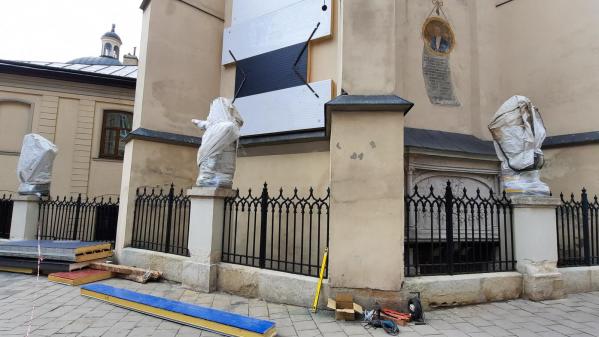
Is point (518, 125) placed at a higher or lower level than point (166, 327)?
higher

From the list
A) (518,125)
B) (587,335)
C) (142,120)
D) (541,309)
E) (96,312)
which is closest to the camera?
(587,335)

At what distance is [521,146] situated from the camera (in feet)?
20.0

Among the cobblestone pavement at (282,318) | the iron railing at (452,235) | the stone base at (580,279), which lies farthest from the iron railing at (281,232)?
the stone base at (580,279)

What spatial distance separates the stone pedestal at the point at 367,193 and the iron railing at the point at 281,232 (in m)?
0.32

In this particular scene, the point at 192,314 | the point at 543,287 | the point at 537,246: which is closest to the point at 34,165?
A: the point at 192,314

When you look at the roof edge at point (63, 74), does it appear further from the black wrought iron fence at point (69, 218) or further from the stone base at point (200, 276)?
the stone base at point (200, 276)

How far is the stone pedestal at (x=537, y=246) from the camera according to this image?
5.54 metres

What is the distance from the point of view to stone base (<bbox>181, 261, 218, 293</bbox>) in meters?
5.72

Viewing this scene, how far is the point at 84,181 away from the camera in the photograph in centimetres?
1434

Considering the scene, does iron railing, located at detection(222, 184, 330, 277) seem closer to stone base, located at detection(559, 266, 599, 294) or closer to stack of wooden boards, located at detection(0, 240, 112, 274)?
stack of wooden boards, located at detection(0, 240, 112, 274)

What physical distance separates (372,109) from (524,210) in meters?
3.25

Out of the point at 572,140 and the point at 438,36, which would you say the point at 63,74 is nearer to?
the point at 438,36

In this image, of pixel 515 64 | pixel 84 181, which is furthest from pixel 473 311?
pixel 84 181

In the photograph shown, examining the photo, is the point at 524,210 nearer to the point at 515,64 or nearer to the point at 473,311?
the point at 473,311
